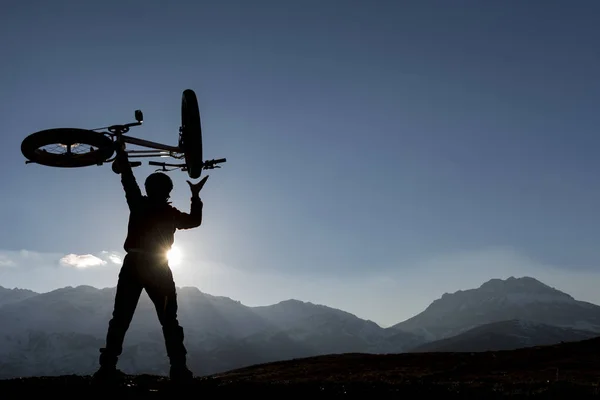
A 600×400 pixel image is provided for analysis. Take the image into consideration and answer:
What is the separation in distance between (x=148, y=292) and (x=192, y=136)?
4.03 metres

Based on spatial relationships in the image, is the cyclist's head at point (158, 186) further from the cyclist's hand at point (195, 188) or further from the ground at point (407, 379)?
the ground at point (407, 379)

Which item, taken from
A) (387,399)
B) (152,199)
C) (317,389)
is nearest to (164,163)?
(152,199)

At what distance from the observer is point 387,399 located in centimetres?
725

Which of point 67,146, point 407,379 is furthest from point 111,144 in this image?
point 407,379

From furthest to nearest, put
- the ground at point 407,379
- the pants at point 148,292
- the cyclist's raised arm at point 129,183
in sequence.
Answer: the cyclist's raised arm at point 129,183 < the pants at point 148,292 < the ground at point 407,379

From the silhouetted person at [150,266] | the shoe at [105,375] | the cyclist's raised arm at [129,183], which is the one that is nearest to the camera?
the shoe at [105,375]

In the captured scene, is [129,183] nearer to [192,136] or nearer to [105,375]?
[192,136]

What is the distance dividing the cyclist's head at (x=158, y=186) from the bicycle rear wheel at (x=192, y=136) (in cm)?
178

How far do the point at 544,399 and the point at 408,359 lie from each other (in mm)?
21440

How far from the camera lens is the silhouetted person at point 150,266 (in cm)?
877

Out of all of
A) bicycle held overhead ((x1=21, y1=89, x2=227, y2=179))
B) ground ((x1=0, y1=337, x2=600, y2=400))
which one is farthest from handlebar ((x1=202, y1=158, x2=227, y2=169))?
ground ((x1=0, y1=337, x2=600, y2=400))

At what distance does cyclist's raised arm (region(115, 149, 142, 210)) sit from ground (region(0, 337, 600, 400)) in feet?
10.8

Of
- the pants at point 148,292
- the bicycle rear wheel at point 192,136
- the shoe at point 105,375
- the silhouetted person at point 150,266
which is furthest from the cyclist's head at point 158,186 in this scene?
the shoe at point 105,375

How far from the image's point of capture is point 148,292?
8.91m
